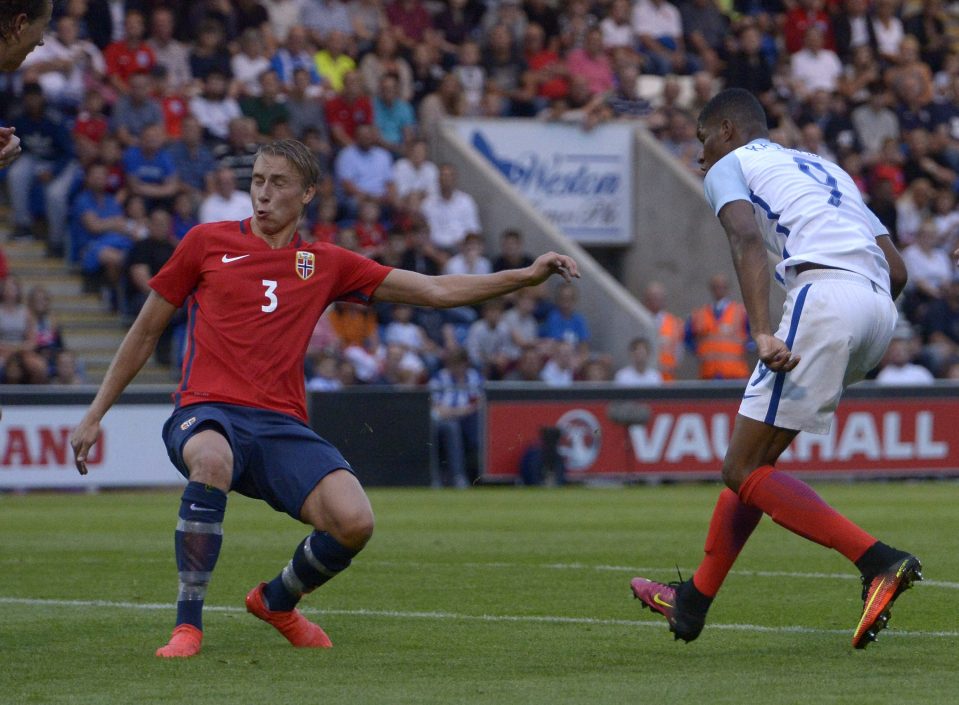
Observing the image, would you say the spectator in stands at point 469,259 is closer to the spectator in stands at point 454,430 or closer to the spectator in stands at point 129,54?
the spectator in stands at point 454,430

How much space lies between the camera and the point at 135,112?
65.3ft

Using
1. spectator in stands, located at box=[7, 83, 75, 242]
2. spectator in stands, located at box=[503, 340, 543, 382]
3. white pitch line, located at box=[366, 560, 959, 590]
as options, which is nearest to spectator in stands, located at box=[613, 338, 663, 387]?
spectator in stands, located at box=[503, 340, 543, 382]

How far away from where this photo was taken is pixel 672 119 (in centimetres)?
2427

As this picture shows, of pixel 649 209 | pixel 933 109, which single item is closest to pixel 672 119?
pixel 649 209

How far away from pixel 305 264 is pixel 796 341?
1.93 m

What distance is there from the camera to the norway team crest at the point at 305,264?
6.89 metres

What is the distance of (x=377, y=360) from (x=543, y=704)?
14.4 meters

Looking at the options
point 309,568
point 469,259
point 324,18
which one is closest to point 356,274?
point 309,568

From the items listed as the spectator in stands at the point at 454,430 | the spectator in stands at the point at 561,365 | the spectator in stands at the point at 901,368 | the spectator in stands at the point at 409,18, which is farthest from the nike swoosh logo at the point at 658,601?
the spectator in stands at the point at 409,18

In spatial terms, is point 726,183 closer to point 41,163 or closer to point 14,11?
point 14,11

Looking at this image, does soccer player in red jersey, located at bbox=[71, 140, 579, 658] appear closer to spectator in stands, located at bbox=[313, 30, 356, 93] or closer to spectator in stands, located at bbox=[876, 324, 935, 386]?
spectator in stands, located at bbox=[876, 324, 935, 386]

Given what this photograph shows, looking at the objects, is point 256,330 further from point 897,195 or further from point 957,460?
point 897,195

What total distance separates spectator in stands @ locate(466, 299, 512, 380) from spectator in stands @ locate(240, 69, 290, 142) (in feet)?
11.1

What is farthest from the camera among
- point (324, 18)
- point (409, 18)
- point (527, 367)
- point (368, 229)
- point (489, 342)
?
point (409, 18)
